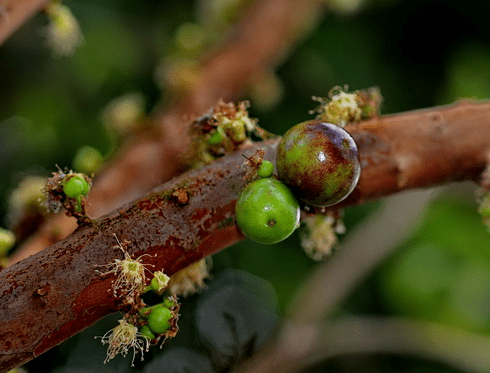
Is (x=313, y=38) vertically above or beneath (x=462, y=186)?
above

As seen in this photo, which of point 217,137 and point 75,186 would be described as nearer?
point 75,186

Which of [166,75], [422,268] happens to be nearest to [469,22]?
[422,268]

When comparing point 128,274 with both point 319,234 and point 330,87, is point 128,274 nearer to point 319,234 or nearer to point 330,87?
point 319,234

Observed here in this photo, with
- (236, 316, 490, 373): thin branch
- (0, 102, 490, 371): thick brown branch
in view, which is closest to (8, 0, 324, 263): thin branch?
(0, 102, 490, 371): thick brown branch

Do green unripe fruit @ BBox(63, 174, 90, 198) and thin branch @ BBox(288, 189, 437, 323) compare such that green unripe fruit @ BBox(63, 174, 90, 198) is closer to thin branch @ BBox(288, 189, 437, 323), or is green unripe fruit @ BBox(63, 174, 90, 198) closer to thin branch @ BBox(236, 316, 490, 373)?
thin branch @ BBox(236, 316, 490, 373)

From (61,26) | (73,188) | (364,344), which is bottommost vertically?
(364,344)

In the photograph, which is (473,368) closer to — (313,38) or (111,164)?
(111,164)

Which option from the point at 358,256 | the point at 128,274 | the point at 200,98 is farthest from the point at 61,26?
the point at 358,256
